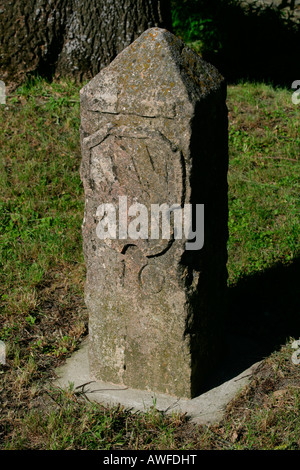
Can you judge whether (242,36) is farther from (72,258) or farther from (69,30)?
(72,258)

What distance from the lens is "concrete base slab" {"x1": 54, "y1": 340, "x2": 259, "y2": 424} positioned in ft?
12.1

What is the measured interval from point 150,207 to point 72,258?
192 cm

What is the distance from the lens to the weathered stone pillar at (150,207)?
337 centimetres

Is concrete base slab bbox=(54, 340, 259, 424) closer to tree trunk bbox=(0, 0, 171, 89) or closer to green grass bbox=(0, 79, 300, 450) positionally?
green grass bbox=(0, 79, 300, 450)

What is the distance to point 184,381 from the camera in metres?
3.74

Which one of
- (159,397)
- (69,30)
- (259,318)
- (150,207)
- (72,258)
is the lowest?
(159,397)

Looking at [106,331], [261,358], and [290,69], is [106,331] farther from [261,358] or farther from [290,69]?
[290,69]

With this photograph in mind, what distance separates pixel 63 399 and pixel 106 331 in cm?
45

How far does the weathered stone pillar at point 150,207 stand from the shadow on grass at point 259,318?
24cm

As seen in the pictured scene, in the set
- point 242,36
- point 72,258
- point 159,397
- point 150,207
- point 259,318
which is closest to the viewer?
point 150,207

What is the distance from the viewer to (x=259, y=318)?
4699mm

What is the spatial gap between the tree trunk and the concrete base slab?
3.95 meters

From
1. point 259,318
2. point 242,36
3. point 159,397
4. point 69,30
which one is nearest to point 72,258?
point 259,318
